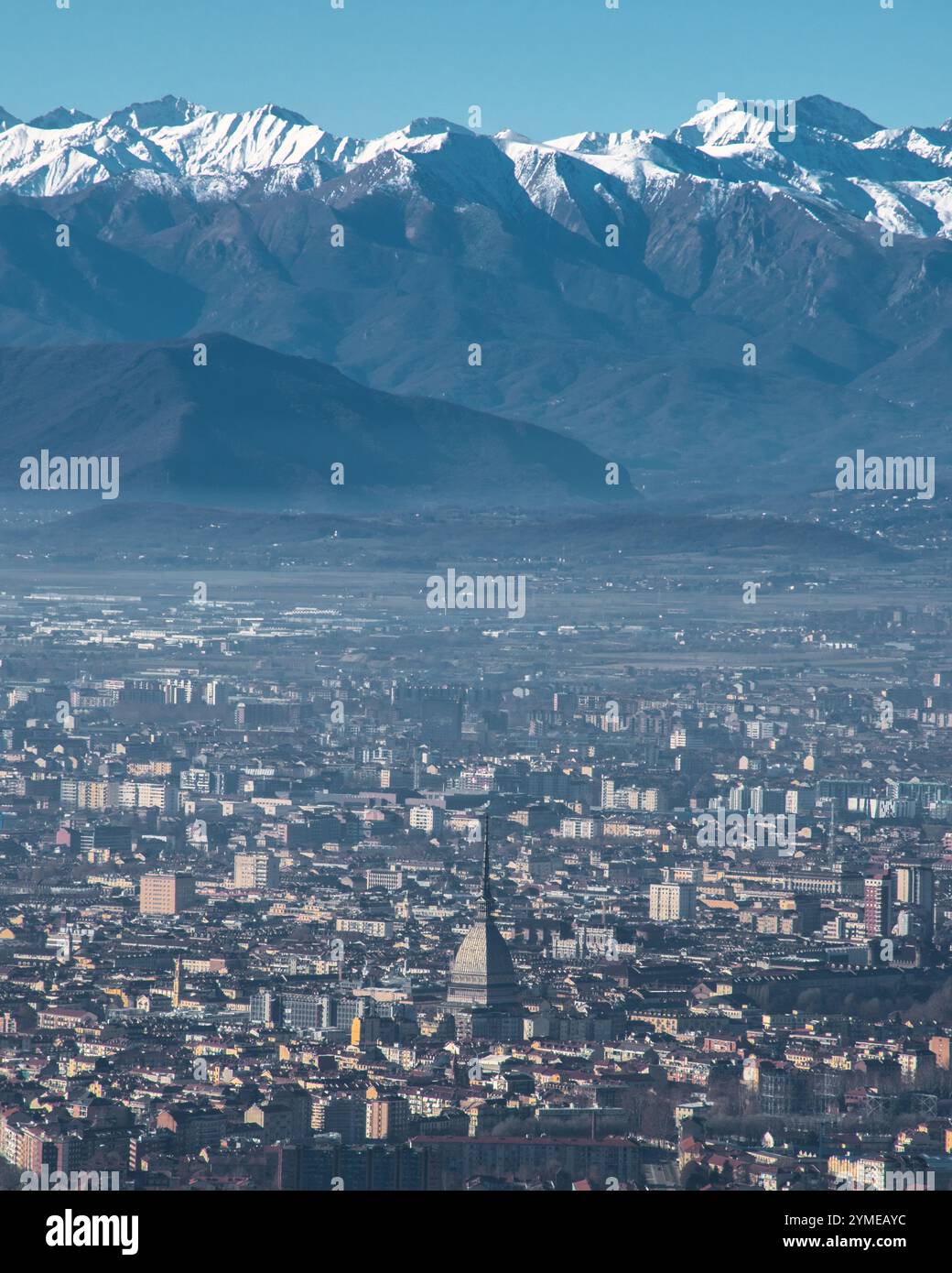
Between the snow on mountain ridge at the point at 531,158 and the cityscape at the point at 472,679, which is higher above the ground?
the snow on mountain ridge at the point at 531,158

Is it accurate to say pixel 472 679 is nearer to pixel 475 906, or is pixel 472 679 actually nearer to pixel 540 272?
pixel 475 906

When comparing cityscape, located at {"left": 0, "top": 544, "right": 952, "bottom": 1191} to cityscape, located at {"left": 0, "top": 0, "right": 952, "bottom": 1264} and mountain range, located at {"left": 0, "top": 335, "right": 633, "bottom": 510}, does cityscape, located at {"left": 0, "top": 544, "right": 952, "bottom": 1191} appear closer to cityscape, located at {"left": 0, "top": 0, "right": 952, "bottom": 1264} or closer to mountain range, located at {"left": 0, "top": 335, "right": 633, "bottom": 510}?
cityscape, located at {"left": 0, "top": 0, "right": 952, "bottom": 1264}

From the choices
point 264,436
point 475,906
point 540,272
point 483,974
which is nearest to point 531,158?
point 540,272

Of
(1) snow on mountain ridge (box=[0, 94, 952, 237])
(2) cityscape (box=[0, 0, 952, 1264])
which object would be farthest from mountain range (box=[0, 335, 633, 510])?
(1) snow on mountain ridge (box=[0, 94, 952, 237])

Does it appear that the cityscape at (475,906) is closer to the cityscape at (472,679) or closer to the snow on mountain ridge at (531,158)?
the cityscape at (472,679)

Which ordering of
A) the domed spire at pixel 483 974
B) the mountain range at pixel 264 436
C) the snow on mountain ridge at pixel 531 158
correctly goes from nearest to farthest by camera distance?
the domed spire at pixel 483 974
the mountain range at pixel 264 436
the snow on mountain ridge at pixel 531 158

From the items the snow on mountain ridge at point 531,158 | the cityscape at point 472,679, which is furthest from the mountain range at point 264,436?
the snow on mountain ridge at point 531,158
